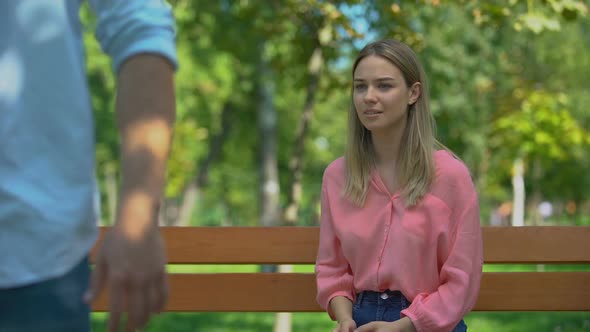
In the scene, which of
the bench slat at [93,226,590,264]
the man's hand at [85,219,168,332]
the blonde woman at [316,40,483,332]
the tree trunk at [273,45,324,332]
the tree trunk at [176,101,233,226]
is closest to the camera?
the man's hand at [85,219,168,332]

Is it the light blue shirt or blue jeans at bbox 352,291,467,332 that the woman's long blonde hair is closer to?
blue jeans at bbox 352,291,467,332

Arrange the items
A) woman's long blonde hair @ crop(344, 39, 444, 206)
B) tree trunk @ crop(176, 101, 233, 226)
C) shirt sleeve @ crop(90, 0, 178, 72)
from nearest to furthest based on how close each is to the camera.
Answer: shirt sleeve @ crop(90, 0, 178, 72) < woman's long blonde hair @ crop(344, 39, 444, 206) < tree trunk @ crop(176, 101, 233, 226)

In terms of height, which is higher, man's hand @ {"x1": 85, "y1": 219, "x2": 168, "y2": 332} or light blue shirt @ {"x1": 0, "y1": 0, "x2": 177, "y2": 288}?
light blue shirt @ {"x1": 0, "y1": 0, "x2": 177, "y2": 288}

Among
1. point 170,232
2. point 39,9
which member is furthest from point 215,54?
point 39,9

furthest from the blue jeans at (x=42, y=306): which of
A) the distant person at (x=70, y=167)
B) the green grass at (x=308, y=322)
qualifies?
the green grass at (x=308, y=322)

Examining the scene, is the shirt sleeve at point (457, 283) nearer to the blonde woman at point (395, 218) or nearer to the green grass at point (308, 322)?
the blonde woman at point (395, 218)

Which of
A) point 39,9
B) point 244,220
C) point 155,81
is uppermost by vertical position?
point 39,9

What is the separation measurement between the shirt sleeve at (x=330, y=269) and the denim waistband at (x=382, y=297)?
7 cm

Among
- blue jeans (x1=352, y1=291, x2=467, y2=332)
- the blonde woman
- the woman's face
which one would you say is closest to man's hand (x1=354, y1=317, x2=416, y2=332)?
the blonde woman

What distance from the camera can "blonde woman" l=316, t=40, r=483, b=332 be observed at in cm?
333

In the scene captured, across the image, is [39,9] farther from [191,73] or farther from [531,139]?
[531,139]

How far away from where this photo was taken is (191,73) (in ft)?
71.1

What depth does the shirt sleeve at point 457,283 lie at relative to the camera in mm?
3246

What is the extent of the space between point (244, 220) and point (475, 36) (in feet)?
140
